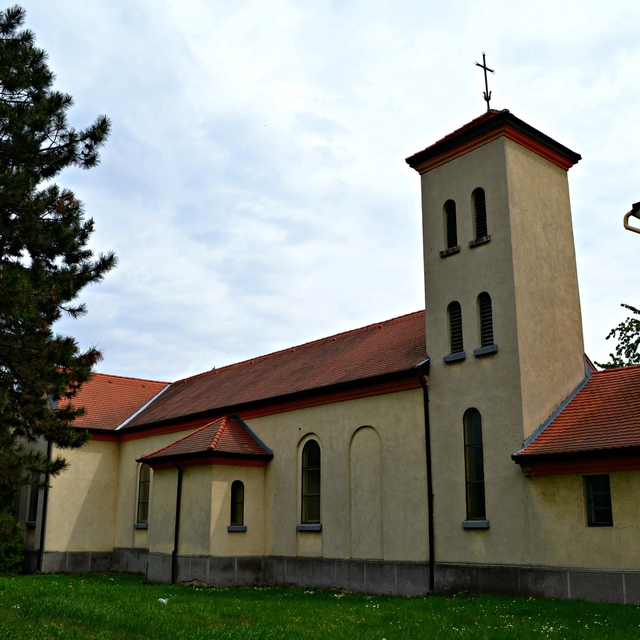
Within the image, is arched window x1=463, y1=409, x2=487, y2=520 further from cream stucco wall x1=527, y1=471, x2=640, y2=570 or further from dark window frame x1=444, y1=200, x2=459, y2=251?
dark window frame x1=444, y1=200, x2=459, y2=251

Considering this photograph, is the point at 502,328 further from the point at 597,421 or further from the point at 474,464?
the point at 474,464

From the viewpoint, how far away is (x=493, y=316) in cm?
1708

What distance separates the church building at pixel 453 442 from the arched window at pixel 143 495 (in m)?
4.14

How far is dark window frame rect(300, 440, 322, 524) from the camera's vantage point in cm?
2078

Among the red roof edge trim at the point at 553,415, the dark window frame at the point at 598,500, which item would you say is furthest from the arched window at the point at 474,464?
the dark window frame at the point at 598,500

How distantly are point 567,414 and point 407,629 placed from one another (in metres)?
6.91

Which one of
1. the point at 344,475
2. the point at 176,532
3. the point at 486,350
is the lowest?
the point at 176,532

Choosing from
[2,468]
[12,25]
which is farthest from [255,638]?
[12,25]

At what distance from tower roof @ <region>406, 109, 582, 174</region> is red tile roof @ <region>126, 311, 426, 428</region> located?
4.77 metres

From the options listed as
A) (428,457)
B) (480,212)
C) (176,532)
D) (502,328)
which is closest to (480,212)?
(480,212)

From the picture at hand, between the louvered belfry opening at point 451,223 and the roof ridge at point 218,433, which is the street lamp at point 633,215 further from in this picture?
the roof ridge at point 218,433

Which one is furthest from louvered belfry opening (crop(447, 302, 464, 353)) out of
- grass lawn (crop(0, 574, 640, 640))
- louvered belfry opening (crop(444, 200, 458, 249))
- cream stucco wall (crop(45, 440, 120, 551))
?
cream stucco wall (crop(45, 440, 120, 551))

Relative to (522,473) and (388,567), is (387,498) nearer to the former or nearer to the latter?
(388,567)

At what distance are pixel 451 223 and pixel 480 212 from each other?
0.91 meters
